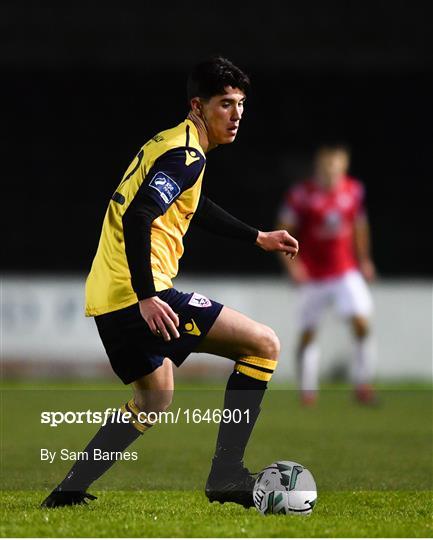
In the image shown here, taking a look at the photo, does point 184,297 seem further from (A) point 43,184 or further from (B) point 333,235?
(A) point 43,184

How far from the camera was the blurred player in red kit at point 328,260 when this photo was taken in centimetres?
1163

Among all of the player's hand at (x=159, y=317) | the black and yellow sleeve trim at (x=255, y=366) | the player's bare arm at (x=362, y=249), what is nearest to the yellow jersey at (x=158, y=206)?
the player's hand at (x=159, y=317)

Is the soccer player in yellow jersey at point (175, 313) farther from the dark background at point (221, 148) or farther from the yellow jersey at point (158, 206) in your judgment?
the dark background at point (221, 148)

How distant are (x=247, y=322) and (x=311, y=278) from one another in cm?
676

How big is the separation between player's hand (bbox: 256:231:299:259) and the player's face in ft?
1.71

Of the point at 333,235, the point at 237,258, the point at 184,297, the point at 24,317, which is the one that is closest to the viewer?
the point at 184,297

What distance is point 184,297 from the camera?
17.2 ft

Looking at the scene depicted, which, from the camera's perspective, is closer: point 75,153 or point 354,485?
point 354,485

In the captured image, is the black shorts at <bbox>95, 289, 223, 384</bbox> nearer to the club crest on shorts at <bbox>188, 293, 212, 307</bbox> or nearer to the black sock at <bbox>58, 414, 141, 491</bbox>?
the club crest on shorts at <bbox>188, 293, 212, 307</bbox>

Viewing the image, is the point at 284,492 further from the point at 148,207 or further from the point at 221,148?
the point at 221,148

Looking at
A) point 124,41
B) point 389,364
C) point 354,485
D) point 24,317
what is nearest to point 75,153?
point 124,41

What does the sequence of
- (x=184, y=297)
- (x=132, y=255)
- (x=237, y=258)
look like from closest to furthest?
(x=132, y=255)
(x=184, y=297)
(x=237, y=258)

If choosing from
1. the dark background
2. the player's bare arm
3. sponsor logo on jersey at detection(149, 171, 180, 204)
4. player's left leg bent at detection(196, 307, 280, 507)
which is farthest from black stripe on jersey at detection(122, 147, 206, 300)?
the dark background

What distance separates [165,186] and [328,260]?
707cm
